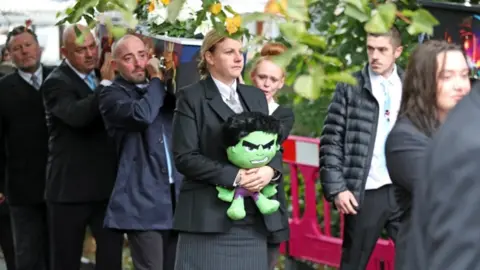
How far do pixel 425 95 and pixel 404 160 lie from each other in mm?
356

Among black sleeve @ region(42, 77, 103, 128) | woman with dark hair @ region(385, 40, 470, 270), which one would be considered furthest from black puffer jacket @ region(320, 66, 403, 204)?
woman with dark hair @ region(385, 40, 470, 270)

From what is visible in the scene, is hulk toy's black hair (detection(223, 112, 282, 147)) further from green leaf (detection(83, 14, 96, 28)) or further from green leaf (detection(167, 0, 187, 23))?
green leaf (detection(167, 0, 187, 23))

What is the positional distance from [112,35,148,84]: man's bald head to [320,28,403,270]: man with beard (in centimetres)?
115

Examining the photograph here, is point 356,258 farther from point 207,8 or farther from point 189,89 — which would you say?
point 207,8

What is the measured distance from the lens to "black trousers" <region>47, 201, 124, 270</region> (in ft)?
25.1

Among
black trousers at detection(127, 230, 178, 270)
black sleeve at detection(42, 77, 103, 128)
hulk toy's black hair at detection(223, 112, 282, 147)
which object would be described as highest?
hulk toy's black hair at detection(223, 112, 282, 147)

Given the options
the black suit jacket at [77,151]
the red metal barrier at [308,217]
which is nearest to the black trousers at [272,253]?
the black suit jacket at [77,151]

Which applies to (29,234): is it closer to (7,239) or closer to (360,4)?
(7,239)

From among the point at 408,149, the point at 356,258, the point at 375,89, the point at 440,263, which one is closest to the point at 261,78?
the point at 375,89

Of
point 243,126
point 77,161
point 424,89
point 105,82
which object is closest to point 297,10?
point 424,89

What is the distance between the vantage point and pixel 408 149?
4.58 metres

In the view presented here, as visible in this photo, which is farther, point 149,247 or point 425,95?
point 149,247

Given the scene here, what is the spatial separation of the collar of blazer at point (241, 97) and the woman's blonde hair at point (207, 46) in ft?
0.44

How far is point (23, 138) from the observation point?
8.34 metres
